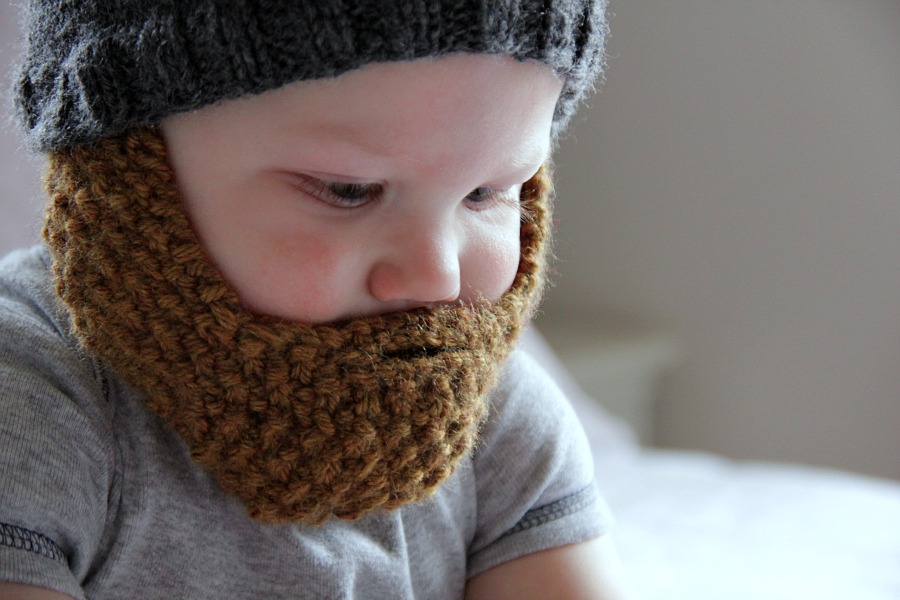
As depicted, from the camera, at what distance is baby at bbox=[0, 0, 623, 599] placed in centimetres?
55

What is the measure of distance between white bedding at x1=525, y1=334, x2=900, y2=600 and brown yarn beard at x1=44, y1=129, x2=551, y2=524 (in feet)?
1.14

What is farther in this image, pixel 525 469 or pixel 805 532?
pixel 805 532

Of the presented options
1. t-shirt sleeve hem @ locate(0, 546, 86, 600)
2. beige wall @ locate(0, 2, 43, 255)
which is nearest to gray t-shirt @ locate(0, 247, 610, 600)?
t-shirt sleeve hem @ locate(0, 546, 86, 600)

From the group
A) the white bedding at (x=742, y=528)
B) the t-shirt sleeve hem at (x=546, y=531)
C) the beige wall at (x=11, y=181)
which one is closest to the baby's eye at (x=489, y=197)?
the t-shirt sleeve hem at (x=546, y=531)

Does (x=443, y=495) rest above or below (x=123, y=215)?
below

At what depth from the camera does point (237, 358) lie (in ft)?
1.95

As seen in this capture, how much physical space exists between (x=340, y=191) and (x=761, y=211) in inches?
59.6

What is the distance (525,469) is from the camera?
0.80 metres

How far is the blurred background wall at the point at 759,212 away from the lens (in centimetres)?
182

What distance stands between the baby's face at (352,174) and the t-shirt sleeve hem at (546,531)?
0.27 meters

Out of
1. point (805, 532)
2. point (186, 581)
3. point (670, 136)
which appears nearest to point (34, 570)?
point (186, 581)

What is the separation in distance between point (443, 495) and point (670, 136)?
1.45 metres

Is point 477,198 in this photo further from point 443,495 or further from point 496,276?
point 443,495

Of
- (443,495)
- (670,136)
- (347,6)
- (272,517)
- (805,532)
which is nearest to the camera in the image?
(347,6)
